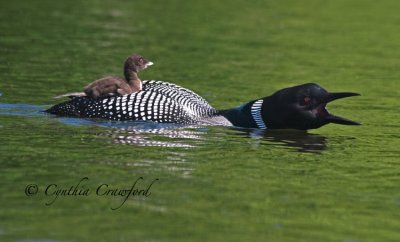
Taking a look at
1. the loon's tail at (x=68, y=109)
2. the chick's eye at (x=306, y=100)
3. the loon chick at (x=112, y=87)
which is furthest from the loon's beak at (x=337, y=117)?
the loon's tail at (x=68, y=109)

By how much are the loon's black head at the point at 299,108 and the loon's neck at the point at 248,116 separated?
0.05 meters

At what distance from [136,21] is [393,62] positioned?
188 inches

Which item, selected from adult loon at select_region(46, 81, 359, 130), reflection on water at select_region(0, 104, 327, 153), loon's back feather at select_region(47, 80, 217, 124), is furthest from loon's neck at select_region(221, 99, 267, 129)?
loon's back feather at select_region(47, 80, 217, 124)

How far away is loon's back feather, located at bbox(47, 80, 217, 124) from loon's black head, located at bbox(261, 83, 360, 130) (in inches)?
25.2

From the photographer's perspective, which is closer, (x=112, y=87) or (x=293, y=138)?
(x=293, y=138)

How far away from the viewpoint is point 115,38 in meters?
15.8

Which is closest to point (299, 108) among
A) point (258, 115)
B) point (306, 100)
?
point (306, 100)

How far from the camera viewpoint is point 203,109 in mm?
10352

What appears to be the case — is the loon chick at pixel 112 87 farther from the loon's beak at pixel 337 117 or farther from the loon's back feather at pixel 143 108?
the loon's beak at pixel 337 117

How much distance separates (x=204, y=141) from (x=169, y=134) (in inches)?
17.0

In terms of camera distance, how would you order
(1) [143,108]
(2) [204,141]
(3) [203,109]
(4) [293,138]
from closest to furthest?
(2) [204,141] < (4) [293,138] < (1) [143,108] < (3) [203,109]

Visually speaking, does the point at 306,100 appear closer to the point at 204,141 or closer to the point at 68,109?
the point at 204,141

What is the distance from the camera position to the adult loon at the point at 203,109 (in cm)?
996

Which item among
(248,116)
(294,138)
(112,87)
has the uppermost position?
(112,87)
